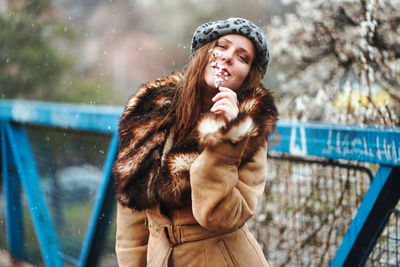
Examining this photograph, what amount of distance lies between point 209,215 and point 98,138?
1906 mm

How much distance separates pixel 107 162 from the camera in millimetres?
2768

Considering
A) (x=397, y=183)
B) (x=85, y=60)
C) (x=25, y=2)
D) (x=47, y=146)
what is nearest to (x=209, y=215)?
(x=397, y=183)

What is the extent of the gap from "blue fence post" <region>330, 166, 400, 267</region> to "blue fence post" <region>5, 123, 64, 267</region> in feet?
7.72

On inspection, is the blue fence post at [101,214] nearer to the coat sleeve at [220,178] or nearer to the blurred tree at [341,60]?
the coat sleeve at [220,178]

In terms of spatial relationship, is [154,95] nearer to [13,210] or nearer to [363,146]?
[363,146]

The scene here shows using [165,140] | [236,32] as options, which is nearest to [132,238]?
[165,140]

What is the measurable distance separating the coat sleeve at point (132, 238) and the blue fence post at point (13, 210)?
2.51 m

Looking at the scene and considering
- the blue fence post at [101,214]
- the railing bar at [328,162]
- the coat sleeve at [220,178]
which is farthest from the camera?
the blue fence post at [101,214]

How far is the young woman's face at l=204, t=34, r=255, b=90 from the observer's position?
1565 millimetres

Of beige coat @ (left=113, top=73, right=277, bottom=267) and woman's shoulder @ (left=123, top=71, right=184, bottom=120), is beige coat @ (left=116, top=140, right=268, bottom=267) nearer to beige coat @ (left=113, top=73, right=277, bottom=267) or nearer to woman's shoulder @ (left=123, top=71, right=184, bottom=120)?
beige coat @ (left=113, top=73, right=277, bottom=267)

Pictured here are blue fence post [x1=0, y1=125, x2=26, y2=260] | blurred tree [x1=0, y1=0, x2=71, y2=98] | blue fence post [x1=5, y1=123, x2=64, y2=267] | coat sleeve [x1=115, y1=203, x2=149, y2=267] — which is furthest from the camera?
blurred tree [x1=0, y1=0, x2=71, y2=98]

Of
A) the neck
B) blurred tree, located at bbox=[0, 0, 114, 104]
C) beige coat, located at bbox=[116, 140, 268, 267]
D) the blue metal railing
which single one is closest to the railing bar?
the blue metal railing

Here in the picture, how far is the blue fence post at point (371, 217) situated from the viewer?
1602mm

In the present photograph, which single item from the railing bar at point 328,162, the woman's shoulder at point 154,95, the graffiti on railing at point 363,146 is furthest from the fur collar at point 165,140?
the railing bar at point 328,162
